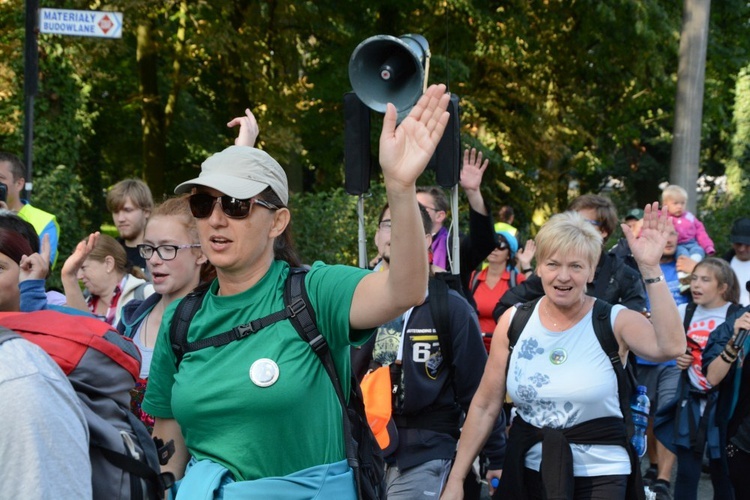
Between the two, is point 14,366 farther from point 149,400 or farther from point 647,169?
point 647,169

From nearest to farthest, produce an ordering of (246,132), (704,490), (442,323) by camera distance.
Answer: (246,132)
(442,323)
(704,490)

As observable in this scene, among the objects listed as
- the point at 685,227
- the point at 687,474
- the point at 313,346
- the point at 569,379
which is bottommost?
the point at 687,474

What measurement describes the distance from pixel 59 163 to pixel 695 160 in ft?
29.6

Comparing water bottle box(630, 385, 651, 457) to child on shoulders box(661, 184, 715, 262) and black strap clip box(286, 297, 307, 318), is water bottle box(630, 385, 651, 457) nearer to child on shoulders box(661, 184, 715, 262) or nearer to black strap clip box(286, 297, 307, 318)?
black strap clip box(286, 297, 307, 318)

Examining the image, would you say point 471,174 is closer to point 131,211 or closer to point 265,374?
point 131,211

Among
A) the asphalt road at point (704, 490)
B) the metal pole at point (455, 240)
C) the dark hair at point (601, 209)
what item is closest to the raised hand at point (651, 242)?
the metal pole at point (455, 240)

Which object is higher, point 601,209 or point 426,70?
point 426,70

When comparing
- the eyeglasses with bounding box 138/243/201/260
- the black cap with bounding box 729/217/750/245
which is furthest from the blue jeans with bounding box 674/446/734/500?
the eyeglasses with bounding box 138/243/201/260

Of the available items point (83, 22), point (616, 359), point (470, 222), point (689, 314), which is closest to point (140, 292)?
point (470, 222)

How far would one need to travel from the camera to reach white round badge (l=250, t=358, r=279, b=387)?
115 inches

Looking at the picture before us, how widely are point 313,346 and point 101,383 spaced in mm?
613

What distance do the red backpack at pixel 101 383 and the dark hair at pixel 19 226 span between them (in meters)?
0.48

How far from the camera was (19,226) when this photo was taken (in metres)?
3.23

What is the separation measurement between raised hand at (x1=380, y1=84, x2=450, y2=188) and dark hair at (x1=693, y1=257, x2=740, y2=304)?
5408 millimetres
